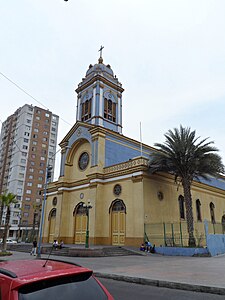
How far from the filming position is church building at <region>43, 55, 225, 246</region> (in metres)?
22.3

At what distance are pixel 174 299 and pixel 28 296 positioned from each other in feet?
18.4

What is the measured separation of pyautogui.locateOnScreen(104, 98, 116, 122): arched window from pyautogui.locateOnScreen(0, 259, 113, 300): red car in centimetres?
3012

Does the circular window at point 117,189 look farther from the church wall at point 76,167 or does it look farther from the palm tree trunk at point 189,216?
the palm tree trunk at point 189,216

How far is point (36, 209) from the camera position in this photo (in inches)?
2282

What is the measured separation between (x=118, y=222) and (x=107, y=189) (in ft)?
11.7

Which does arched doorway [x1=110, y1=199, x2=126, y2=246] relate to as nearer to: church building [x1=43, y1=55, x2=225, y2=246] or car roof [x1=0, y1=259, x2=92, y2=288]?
church building [x1=43, y1=55, x2=225, y2=246]

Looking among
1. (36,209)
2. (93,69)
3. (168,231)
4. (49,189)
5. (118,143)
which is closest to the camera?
(168,231)

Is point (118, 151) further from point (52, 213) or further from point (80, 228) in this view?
point (52, 213)

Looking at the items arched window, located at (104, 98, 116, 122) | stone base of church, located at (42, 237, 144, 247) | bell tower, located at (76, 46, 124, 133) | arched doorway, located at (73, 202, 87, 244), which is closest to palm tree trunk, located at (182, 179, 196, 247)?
stone base of church, located at (42, 237, 144, 247)

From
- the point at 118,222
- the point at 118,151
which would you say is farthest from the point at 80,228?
the point at 118,151

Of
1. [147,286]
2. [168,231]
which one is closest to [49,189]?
[168,231]

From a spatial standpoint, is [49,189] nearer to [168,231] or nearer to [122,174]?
[122,174]

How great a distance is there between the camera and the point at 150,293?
7402 mm

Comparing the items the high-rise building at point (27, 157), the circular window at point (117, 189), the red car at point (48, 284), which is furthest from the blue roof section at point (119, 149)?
the high-rise building at point (27, 157)
